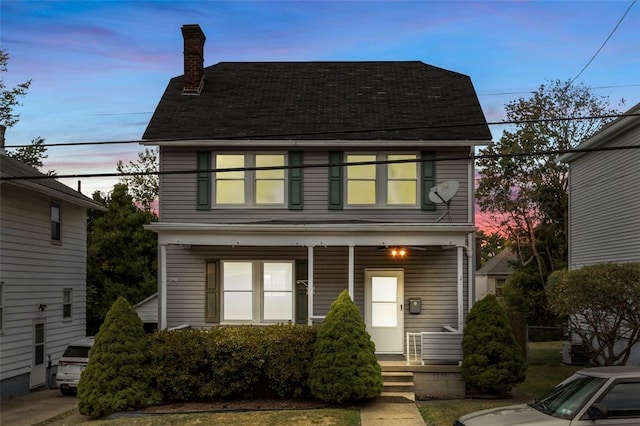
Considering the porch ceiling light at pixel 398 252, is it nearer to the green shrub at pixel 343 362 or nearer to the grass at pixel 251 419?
the green shrub at pixel 343 362

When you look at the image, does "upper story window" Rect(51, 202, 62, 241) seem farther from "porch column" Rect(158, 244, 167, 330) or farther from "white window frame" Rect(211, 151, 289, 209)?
"porch column" Rect(158, 244, 167, 330)

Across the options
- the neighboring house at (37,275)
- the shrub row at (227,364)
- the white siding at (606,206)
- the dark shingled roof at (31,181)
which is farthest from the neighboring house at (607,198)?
the neighboring house at (37,275)

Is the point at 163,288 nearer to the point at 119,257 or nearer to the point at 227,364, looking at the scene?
the point at 227,364

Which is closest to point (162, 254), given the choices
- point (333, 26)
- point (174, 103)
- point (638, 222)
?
point (174, 103)

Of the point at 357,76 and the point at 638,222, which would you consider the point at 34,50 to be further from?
the point at 638,222

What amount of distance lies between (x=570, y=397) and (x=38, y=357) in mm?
17103

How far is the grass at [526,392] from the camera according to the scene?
14125 millimetres

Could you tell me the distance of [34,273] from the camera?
21688 mm

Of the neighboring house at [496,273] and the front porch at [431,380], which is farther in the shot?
the neighboring house at [496,273]

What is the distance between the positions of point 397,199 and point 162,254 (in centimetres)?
645

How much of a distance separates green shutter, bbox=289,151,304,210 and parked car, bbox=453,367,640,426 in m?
10.6

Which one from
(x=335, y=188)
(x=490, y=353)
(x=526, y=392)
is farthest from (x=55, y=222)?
(x=526, y=392)

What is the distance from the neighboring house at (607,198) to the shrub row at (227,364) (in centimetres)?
911

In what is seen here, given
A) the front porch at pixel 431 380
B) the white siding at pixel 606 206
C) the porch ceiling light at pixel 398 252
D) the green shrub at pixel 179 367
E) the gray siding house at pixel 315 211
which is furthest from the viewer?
the white siding at pixel 606 206
